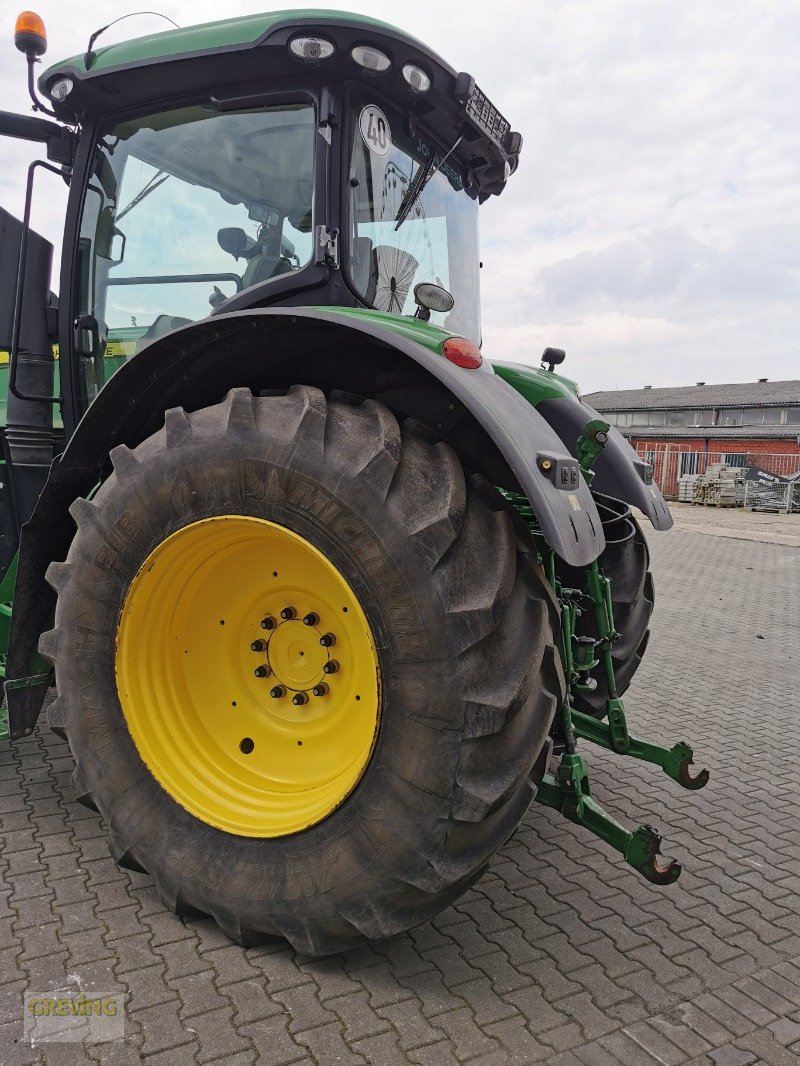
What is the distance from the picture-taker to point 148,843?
2.25m

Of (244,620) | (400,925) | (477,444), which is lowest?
(400,925)

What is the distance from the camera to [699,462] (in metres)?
28.0

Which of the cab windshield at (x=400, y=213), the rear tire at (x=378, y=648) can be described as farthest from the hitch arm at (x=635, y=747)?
the cab windshield at (x=400, y=213)

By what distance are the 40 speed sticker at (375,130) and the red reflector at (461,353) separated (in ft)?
2.79

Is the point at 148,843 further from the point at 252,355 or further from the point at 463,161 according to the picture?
the point at 463,161

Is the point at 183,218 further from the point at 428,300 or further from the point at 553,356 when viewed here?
the point at 553,356

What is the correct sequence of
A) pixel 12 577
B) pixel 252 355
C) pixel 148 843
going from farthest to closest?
pixel 12 577
pixel 252 355
pixel 148 843

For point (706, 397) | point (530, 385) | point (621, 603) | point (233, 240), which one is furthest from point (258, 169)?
point (706, 397)

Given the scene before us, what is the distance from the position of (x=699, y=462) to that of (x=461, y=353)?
27.9m

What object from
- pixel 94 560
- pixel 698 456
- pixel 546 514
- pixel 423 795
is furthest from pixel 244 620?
pixel 698 456

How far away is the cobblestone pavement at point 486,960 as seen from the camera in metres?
1.84

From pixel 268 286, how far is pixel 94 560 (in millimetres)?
1037

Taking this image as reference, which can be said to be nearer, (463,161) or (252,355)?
(252,355)

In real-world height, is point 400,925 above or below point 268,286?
below
